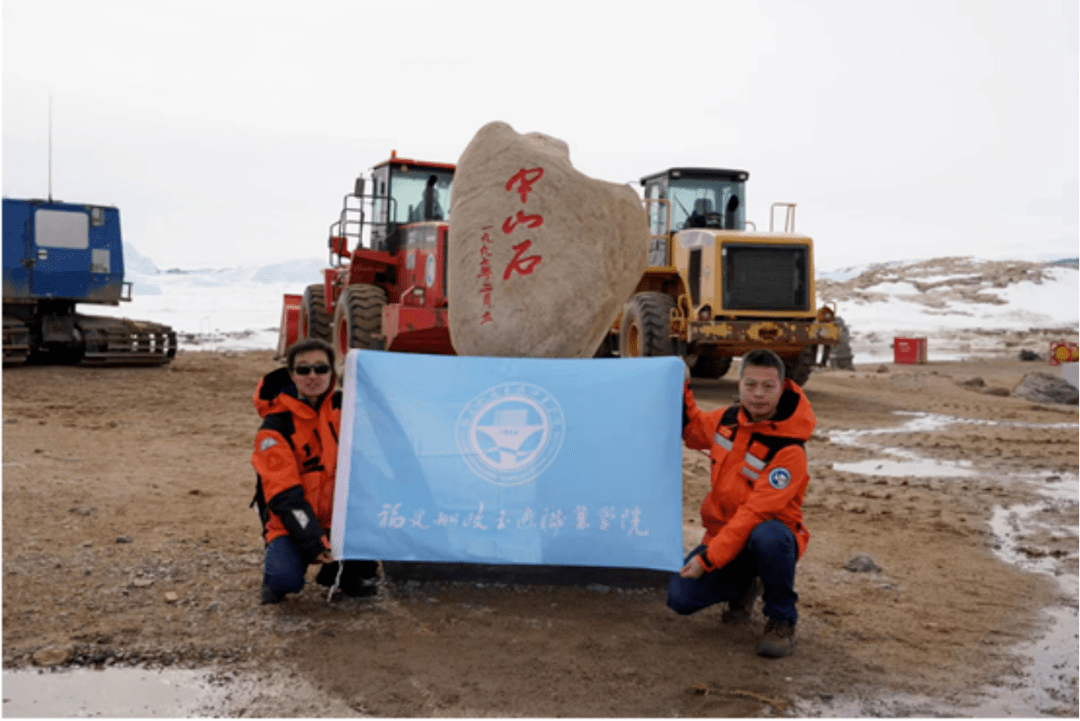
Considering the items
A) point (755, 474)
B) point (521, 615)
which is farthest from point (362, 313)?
point (755, 474)

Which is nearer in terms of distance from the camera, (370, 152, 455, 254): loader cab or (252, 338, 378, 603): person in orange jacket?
(252, 338, 378, 603): person in orange jacket

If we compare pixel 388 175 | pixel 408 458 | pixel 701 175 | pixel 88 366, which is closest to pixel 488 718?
pixel 408 458

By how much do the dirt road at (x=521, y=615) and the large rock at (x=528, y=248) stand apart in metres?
1.39

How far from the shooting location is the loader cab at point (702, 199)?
14.2 m

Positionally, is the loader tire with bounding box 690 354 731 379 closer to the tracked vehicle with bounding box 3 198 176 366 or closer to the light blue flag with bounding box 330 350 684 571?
the tracked vehicle with bounding box 3 198 176 366

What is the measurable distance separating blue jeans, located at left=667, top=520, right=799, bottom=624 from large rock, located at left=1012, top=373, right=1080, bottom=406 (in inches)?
467

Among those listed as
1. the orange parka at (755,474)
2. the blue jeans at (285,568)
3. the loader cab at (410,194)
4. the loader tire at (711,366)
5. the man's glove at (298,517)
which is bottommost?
the blue jeans at (285,568)

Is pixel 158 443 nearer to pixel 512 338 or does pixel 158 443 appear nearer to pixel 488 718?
pixel 512 338

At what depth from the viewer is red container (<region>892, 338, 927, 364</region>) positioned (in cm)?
2228

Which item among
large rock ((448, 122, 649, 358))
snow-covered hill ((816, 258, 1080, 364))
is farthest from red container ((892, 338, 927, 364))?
large rock ((448, 122, 649, 358))

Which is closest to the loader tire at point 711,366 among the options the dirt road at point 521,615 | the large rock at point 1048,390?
the large rock at point 1048,390

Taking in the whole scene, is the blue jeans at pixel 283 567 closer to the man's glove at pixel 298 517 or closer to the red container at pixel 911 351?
the man's glove at pixel 298 517

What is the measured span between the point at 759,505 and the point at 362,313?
366 inches

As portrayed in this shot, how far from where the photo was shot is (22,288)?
15516mm
